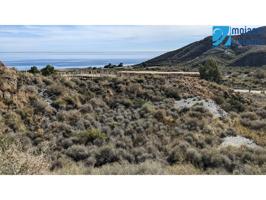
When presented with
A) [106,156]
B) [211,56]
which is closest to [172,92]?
[106,156]

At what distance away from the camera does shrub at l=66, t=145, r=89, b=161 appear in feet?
28.3

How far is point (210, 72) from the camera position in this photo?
26.0 metres

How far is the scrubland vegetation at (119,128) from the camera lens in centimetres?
716

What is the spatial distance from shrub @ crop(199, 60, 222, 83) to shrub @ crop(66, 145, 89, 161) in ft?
53.2

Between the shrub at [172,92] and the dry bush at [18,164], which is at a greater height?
the dry bush at [18,164]

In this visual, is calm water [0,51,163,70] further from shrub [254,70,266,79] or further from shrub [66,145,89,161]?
shrub [254,70,266,79]

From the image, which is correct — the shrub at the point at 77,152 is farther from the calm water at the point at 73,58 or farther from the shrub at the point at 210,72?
the shrub at the point at 210,72

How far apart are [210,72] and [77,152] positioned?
18421mm

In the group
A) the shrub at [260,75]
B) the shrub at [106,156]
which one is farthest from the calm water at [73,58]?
the shrub at [260,75]

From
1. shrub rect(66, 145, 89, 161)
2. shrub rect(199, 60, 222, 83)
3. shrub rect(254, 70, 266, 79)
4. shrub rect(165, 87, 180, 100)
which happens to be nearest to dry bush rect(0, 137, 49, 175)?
shrub rect(66, 145, 89, 161)

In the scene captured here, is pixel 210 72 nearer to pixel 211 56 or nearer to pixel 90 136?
pixel 211 56

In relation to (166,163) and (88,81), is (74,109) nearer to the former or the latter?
(88,81)

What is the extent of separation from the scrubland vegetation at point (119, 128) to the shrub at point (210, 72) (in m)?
5.88
